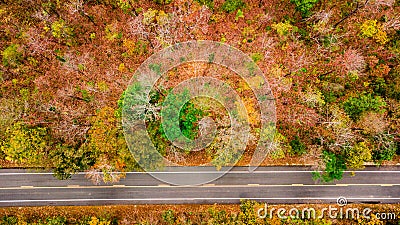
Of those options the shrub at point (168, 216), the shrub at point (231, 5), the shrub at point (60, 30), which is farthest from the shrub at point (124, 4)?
the shrub at point (168, 216)

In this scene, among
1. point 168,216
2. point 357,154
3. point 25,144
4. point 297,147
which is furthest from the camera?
point 297,147

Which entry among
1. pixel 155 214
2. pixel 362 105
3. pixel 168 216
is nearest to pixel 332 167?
pixel 362 105

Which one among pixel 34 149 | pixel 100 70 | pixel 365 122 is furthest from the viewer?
pixel 100 70

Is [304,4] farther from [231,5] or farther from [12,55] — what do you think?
Result: [12,55]

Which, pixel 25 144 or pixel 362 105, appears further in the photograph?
pixel 362 105

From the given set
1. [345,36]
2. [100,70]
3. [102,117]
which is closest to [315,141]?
[345,36]

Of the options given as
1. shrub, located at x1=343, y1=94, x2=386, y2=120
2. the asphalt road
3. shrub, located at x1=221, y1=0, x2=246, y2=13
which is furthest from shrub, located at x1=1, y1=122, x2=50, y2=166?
shrub, located at x1=343, y1=94, x2=386, y2=120

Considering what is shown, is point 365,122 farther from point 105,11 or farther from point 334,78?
point 105,11
